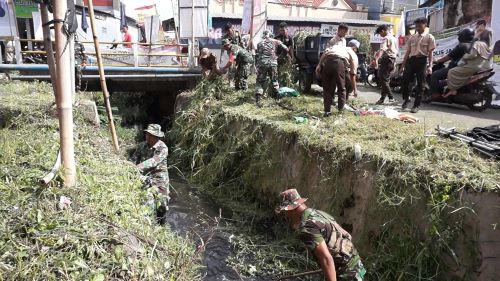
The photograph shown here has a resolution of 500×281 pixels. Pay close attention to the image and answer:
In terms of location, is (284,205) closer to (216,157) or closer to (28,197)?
(28,197)

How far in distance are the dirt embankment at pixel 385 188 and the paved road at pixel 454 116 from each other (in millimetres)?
1261

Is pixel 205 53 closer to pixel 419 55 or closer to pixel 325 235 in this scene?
pixel 419 55

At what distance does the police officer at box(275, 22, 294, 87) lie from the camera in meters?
10.7

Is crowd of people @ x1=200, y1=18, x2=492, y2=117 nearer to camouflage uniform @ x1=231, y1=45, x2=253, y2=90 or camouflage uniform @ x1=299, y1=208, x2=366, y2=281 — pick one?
camouflage uniform @ x1=231, y1=45, x2=253, y2=90

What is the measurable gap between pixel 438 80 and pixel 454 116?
1543 mm

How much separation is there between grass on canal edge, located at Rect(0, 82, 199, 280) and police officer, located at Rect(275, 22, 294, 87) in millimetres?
6361

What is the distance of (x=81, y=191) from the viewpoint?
3.74 m

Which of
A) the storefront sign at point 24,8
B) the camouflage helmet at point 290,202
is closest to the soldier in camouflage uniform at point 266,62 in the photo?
the camouflage helmet at point 290,202

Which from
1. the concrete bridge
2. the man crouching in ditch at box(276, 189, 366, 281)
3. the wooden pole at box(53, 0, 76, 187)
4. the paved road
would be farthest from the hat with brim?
the man crouching in ditch at box(276, 189, 366, 281)

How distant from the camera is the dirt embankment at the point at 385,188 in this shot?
14.5ft

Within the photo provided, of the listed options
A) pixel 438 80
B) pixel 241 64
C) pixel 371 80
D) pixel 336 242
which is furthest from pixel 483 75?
pixel 336 242

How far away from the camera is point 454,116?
27.1 ft

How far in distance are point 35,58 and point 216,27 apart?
13967 millimetres

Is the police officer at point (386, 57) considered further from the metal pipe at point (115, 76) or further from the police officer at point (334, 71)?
the metal pipe at point (115, 76)
